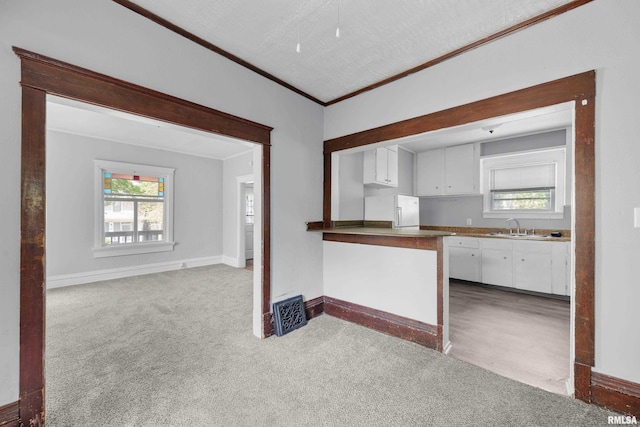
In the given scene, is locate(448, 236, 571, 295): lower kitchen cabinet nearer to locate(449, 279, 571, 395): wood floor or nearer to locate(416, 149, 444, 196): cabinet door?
locate(449, 279, 571, 395): wood floor

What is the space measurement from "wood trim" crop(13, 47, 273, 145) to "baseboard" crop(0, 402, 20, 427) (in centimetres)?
171

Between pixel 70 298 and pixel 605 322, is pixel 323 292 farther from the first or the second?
pixel 70 298

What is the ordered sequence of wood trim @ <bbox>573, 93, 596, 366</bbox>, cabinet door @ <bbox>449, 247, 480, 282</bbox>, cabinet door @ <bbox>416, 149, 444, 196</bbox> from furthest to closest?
cabinet door @ <bbox>416, 149, 444, 196</bbox>, cabinet door @ <bbox>449, 247, 480, 282</bbox>, wood trim @ <bbox>573, 93, 596, 366</bbox>

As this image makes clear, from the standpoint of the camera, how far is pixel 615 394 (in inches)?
64.4

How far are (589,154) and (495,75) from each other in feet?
2.87

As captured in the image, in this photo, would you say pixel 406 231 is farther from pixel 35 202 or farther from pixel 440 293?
pixel 35 202

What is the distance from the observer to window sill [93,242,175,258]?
4762 mm

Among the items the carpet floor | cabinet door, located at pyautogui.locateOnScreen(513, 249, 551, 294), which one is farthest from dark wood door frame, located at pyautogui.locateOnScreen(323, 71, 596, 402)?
cabinet door, located at pyautogui.locateOnScreen(513, 249, 551, 294)

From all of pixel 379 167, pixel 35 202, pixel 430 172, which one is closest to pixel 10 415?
pixel 35 202

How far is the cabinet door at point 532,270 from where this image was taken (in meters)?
3.85

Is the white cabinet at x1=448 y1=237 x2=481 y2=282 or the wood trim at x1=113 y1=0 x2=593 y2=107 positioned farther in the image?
the white cabinet at x1=448 y1=237 x2=481 y2=282

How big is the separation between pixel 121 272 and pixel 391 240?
5026 millimetres

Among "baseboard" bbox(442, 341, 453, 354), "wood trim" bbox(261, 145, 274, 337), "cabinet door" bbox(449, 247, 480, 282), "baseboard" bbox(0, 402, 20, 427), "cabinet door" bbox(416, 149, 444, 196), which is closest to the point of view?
"baseboard" bbox(0, 402, 20, 427)

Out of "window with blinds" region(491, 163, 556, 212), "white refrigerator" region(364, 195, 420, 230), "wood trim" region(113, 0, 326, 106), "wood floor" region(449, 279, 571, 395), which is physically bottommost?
"wood floor" region(449, 279, 571, 395)
